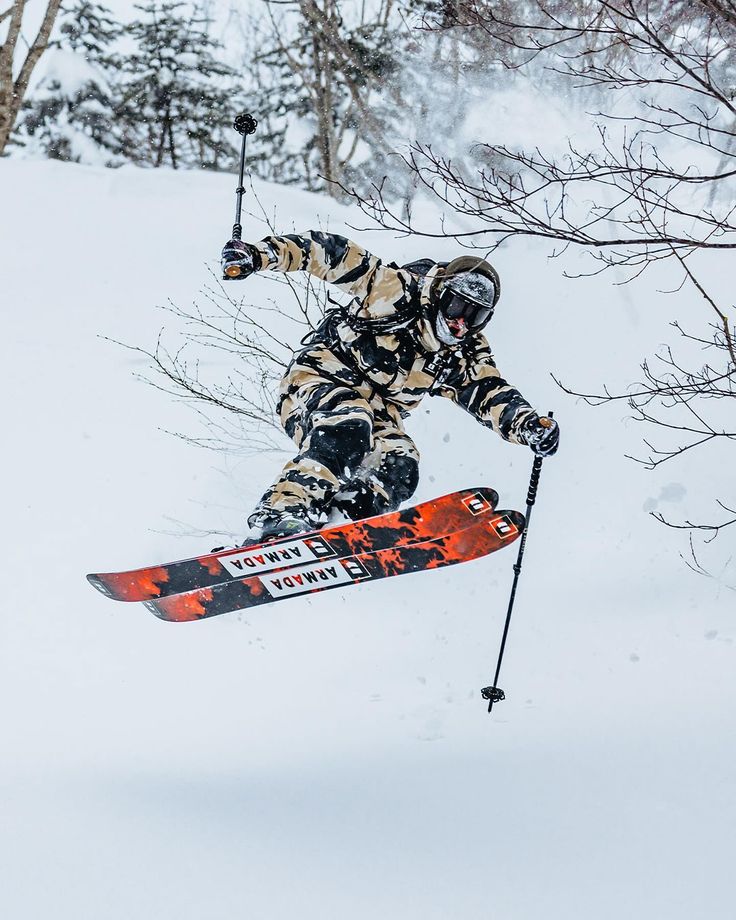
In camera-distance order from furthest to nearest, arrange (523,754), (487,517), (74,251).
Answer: (74,251) → (523,754) → (487,517)

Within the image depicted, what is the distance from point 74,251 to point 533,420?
8.01m

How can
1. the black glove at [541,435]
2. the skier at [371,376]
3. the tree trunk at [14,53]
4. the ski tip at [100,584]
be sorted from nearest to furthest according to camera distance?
the skier at [371,376]
the black glove at [541,435]
the ski tip at [100,584]
the tree trunk at [14,53]

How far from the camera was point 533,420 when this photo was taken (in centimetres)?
480

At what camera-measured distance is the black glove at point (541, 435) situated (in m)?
4.75

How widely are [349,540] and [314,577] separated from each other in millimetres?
282

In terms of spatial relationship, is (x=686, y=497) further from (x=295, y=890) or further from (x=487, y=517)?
(x=295, y=890)

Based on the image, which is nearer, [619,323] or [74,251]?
[619,323]

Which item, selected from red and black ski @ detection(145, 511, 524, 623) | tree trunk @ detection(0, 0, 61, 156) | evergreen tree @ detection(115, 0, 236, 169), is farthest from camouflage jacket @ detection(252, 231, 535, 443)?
evergreen tree @ detection(115, 0, 236, 169)

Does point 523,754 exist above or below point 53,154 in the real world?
below

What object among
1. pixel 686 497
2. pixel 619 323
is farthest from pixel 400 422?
pixel 619 323

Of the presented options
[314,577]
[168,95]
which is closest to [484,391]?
[314,577]

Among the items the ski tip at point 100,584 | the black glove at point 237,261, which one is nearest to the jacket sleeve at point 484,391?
the black glove at point 237,261

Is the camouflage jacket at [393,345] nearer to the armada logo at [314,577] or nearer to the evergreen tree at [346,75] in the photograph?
the armada logo at [314,577]

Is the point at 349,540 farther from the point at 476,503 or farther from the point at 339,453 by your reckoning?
the point at 476,503
